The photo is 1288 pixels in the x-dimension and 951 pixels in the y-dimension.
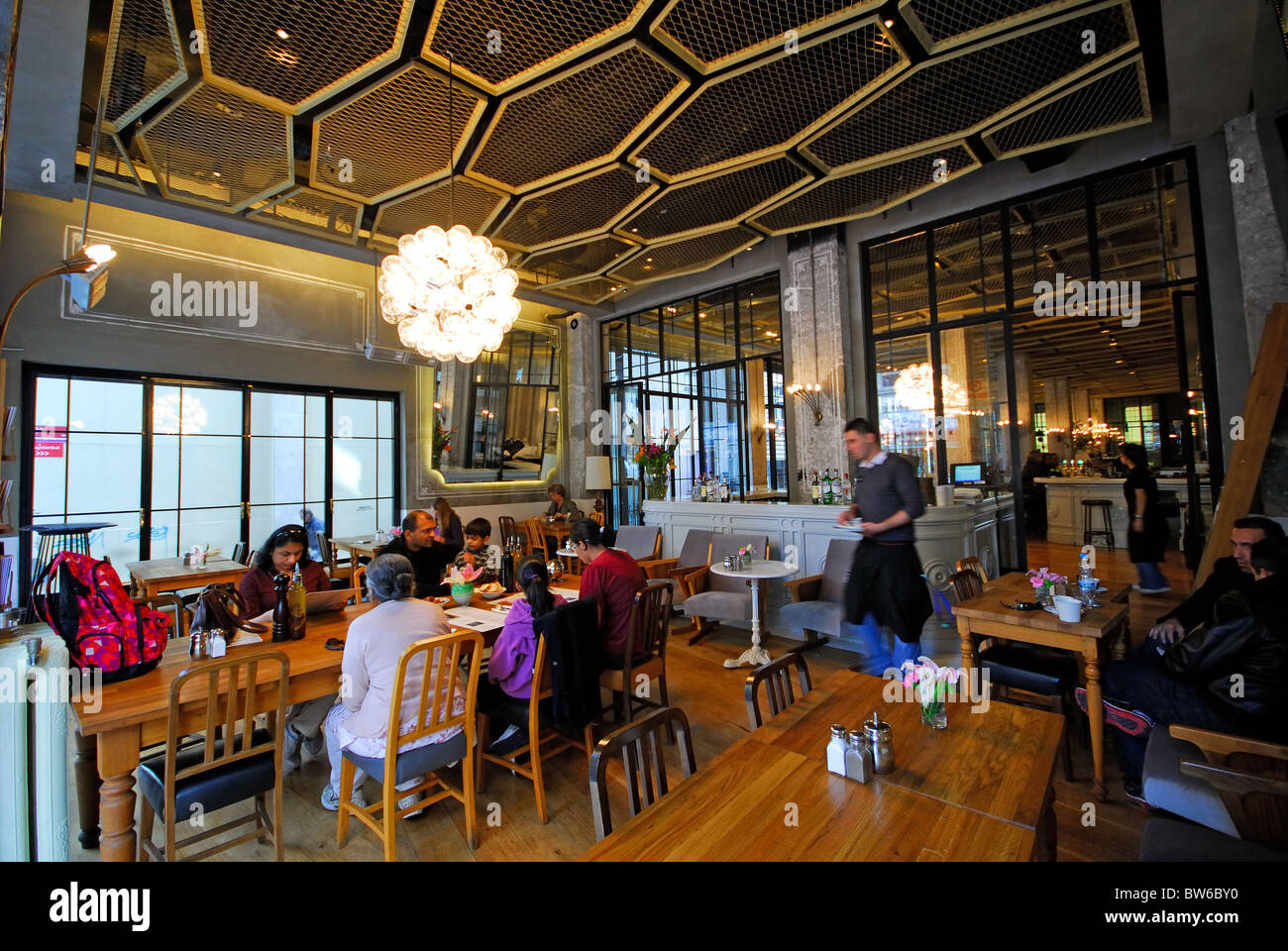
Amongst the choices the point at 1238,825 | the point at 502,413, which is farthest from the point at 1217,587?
the point at 502,413

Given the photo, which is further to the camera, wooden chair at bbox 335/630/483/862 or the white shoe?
the white shoe

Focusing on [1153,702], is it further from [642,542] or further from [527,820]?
[642,542]

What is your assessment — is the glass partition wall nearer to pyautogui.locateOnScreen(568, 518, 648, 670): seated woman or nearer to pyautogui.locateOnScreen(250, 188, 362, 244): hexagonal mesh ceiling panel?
pyautogui.locateOnScreen(568, 518, 648, 670): seated woman

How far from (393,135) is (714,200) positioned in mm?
3089

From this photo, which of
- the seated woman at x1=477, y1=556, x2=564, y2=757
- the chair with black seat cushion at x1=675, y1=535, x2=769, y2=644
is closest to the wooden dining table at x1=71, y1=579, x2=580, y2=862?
the seated woman at x1=477, y1=556, x2=564, y2=757

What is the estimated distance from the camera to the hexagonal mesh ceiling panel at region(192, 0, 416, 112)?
3.22 meters

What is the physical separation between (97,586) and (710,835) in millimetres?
2423

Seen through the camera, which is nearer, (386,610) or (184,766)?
(184,766)

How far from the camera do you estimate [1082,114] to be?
4.48m

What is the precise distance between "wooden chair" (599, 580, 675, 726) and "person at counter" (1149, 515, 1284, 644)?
8.52 ft

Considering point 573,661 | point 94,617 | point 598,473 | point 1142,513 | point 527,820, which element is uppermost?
point 598,473

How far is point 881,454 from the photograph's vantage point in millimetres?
3496
